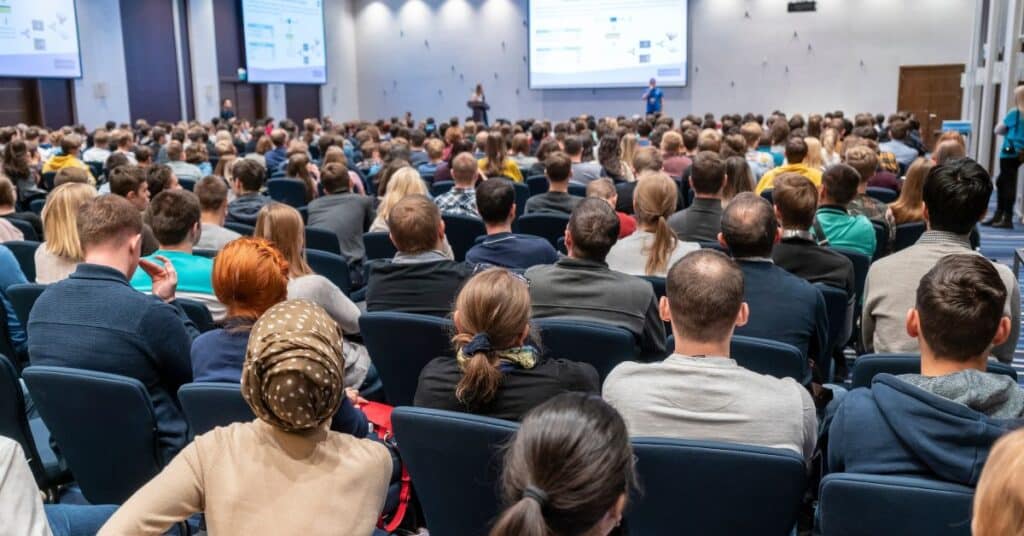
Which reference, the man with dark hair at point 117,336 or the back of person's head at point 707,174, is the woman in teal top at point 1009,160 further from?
the man with dark hair at point 117,336

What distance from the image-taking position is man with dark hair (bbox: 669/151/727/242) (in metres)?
4.56

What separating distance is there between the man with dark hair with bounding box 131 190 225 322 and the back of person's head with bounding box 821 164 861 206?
3077 millimetres

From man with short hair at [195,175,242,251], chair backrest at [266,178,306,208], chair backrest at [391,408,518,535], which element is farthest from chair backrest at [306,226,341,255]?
chair backrest at [391,408,518,535]

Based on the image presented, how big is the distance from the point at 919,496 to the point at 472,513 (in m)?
0.96

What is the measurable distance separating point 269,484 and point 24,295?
2.16 meters

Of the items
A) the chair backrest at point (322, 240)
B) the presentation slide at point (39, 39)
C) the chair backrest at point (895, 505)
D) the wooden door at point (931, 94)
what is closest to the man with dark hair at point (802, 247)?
the chair backrest at point (895, 505)

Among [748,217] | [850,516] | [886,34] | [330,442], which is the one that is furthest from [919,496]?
[886,34]

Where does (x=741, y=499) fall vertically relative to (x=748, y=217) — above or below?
below

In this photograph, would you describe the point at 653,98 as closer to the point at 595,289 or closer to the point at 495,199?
the point at 495,199

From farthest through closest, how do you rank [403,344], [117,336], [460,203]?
[460,203], [403,344], [117,336]

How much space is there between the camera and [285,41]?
18.2 metres

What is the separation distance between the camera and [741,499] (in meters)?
1.71

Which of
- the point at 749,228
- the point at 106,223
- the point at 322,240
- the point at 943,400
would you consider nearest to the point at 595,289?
the point at 749,228

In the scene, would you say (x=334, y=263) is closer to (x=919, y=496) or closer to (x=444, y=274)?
(x=444, y=274)
